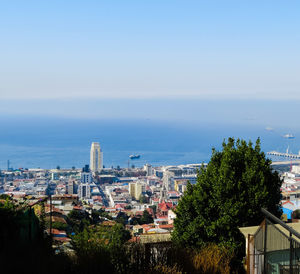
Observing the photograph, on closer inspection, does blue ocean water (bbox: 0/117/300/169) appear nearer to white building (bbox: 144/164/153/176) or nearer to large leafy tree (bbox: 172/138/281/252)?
white building (bbox: 144/164/153/176)

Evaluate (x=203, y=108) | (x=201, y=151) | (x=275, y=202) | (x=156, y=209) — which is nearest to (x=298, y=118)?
(x=203, y=108)

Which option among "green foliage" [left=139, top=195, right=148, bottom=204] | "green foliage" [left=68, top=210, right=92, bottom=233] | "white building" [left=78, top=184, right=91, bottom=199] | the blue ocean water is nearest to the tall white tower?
the blue ocean water

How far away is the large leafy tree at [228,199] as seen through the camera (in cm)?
379

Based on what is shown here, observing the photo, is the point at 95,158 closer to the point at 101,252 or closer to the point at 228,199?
the point at 228,199

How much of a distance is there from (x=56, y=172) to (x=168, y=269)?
2266 inches

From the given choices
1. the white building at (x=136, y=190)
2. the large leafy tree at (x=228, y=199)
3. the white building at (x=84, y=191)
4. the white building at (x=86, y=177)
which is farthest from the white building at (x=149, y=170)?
the large leafy tree at (x=228, y=199)

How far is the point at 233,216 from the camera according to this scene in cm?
379

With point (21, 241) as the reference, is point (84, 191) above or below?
below

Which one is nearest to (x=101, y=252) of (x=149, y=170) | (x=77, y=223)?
(x=77, y=223)

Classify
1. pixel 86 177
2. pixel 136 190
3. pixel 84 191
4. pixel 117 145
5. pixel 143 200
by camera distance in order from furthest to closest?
pixel 117 145 < pixel 86 177 < pixel 84 191 < pixel 136 190 < pixel 143 200

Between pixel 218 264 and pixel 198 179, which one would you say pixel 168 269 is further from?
A: pixel 198 179

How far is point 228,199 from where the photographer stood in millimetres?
3846

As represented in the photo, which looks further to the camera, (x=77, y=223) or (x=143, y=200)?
(x=143, y=200)

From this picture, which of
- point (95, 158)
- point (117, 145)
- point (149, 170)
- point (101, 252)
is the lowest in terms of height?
point (101, 252)
